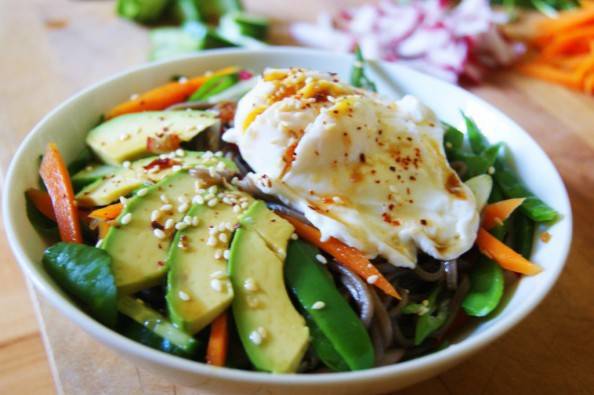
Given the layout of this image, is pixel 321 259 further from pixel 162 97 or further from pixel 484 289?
pixel 162 97

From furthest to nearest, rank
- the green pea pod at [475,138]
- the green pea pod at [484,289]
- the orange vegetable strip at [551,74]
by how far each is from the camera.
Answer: the orange vegetable strip at [551,74], the green pea pod at [475,138], the green pea pod at [484,289]

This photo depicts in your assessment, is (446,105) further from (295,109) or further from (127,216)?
(127,216)

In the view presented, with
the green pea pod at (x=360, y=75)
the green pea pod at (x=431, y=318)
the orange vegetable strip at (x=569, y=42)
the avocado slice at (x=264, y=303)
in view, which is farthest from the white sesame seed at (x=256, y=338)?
the orange vegetable strip at (x=569, y=42)

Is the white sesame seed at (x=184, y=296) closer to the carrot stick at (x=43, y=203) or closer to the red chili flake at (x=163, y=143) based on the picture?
the carrot stick at (x=43, y=203)

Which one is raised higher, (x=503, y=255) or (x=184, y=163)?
(x=184, y=163)

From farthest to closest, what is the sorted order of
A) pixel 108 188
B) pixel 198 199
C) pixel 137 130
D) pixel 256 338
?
pixel 137 130, pixel 108 188, pixel 198 199, pixel 256 338

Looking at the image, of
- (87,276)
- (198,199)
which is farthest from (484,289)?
(87,276)
